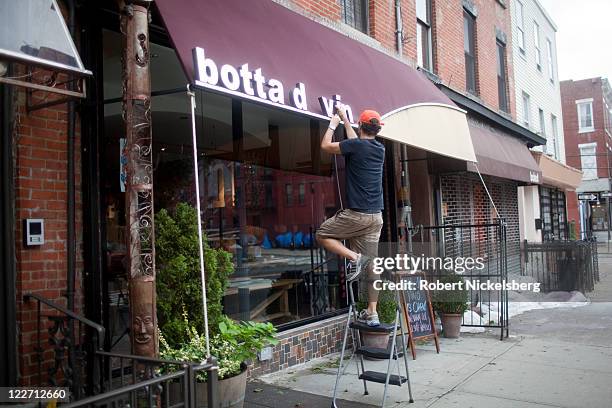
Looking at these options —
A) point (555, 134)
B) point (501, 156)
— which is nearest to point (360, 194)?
point (501, 156)

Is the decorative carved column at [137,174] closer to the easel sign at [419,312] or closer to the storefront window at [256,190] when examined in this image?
the storefront window at [256,190]

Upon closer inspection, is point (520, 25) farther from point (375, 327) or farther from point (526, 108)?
point (375, 327)

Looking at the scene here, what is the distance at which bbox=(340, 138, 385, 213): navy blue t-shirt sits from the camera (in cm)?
470

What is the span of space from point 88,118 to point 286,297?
3.46 metres

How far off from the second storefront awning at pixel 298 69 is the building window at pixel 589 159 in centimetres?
3534

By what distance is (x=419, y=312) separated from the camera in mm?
7000

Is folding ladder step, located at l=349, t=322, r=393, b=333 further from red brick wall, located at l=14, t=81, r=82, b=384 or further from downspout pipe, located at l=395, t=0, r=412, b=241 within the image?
downspout pipe, located at l=395, t=0, r=412, b=241

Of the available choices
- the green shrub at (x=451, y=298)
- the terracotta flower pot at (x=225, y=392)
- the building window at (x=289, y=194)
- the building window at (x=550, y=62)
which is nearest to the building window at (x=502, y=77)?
the building window at (x=550, y=62)

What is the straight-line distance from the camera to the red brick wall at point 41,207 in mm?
3949

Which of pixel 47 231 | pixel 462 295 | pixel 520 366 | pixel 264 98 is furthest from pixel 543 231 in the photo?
pixel 47 231

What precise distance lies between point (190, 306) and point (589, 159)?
40719mm

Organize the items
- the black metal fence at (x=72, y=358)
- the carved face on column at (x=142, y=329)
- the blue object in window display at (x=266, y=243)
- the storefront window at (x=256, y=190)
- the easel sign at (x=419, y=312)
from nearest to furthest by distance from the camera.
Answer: the carved face on column at (x=142, y=329)
the black metal fence at (x=72, y=358)
the storefront window at (x=256, y=190)
the easel sign at (x=419, y=312)
the blue object in window display at (x=266, y=243)

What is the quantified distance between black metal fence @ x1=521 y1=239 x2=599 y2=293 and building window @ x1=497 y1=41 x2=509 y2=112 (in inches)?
169

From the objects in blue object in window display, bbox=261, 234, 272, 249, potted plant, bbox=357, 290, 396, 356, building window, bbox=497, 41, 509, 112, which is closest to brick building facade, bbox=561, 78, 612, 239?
building window, bbox=497, 41, 509, 112
